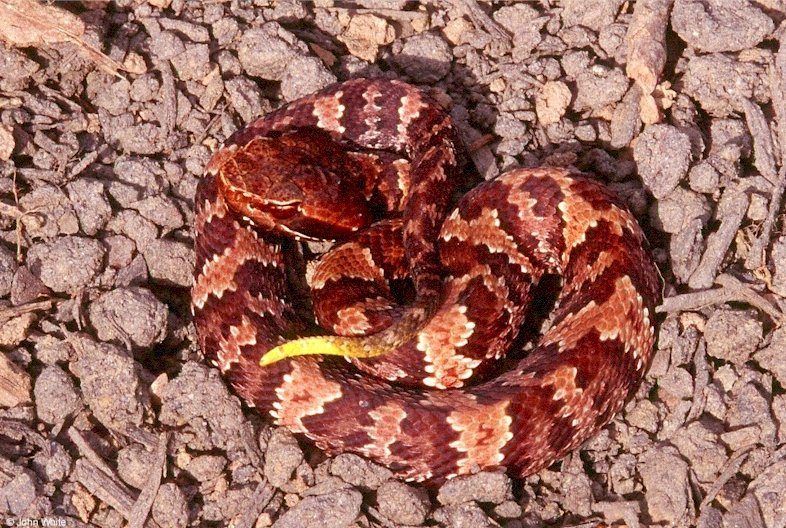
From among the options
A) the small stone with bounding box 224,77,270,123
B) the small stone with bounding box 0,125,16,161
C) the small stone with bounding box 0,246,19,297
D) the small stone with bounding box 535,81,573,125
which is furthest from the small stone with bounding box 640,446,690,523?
the small stone with bounding box 0,125,16,161

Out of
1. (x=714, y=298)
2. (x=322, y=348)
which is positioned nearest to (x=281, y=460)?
(x=322, y=348)

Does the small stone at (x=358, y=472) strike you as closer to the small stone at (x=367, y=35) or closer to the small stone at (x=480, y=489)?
the small stone at (x=480, y=489)

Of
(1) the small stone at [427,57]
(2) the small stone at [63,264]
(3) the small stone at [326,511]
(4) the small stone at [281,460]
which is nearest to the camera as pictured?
(3) the small stone at [326,511]

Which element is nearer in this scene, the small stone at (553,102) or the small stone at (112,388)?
the small stone at (112,388)

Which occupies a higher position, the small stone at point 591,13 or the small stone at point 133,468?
the small stone at point 591,13

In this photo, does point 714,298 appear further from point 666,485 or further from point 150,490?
point 150,490

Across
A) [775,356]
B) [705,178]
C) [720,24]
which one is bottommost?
[775,356]

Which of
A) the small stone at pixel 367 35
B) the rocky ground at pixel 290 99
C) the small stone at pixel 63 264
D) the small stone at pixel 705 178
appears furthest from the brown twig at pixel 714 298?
the small stone at pixel 63 264
